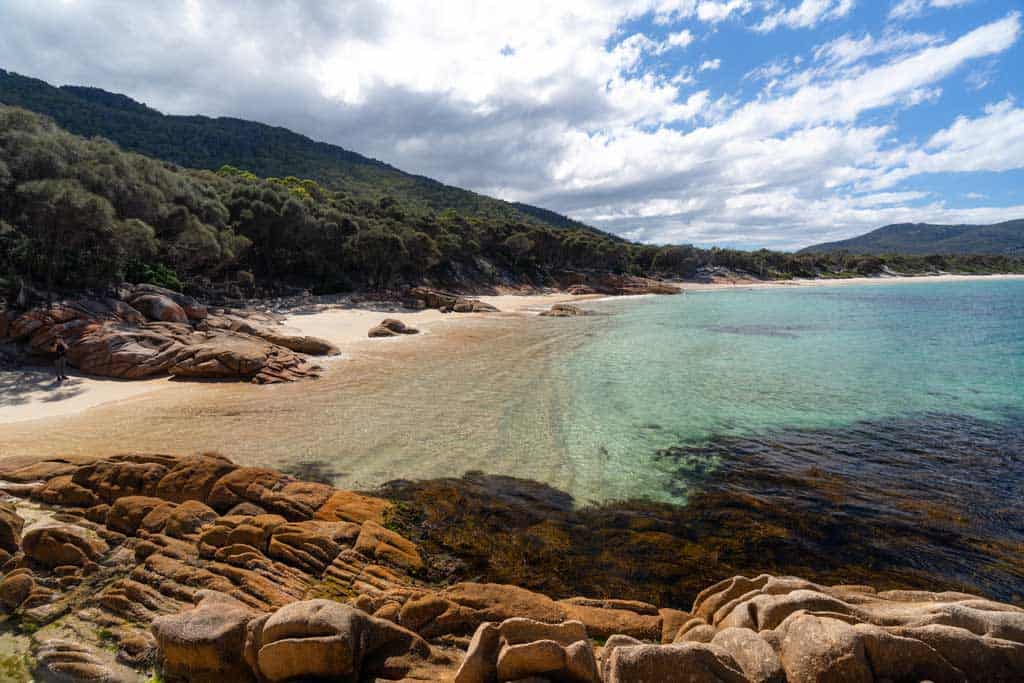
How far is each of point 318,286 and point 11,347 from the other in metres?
34.8

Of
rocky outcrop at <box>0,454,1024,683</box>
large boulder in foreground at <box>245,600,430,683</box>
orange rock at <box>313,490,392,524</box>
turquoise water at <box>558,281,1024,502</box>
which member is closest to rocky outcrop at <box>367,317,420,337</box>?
turquoise water at <box>558,281,1024,502</box>

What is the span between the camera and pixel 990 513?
10.0 metres

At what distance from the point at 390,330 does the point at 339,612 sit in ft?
100

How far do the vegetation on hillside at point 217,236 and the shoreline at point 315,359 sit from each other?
718 cm

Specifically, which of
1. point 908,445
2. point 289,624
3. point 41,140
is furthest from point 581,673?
point 41,140

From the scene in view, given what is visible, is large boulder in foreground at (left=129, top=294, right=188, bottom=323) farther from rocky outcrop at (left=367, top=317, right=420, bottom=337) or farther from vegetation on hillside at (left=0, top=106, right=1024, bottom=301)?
rocky outcrop at (left=367, top=317, right=420, bottom=337)

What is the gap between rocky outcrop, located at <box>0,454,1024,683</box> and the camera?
4332 mm

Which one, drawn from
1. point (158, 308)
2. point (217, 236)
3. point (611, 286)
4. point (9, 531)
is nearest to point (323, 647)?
point (9, 531)

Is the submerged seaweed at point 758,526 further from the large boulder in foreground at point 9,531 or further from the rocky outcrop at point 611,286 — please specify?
the rocky outcrop at point 611,286

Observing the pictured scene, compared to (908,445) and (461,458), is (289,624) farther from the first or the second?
(908,445)

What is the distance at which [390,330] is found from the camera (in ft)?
113

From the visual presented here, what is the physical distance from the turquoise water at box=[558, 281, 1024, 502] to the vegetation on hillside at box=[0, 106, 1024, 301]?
25.4m

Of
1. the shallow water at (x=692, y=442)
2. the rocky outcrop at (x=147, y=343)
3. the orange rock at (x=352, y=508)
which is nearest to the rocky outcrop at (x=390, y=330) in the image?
the shallow water at (x=692, y=442)

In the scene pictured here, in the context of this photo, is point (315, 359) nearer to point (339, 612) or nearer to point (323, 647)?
point (339, 612)
